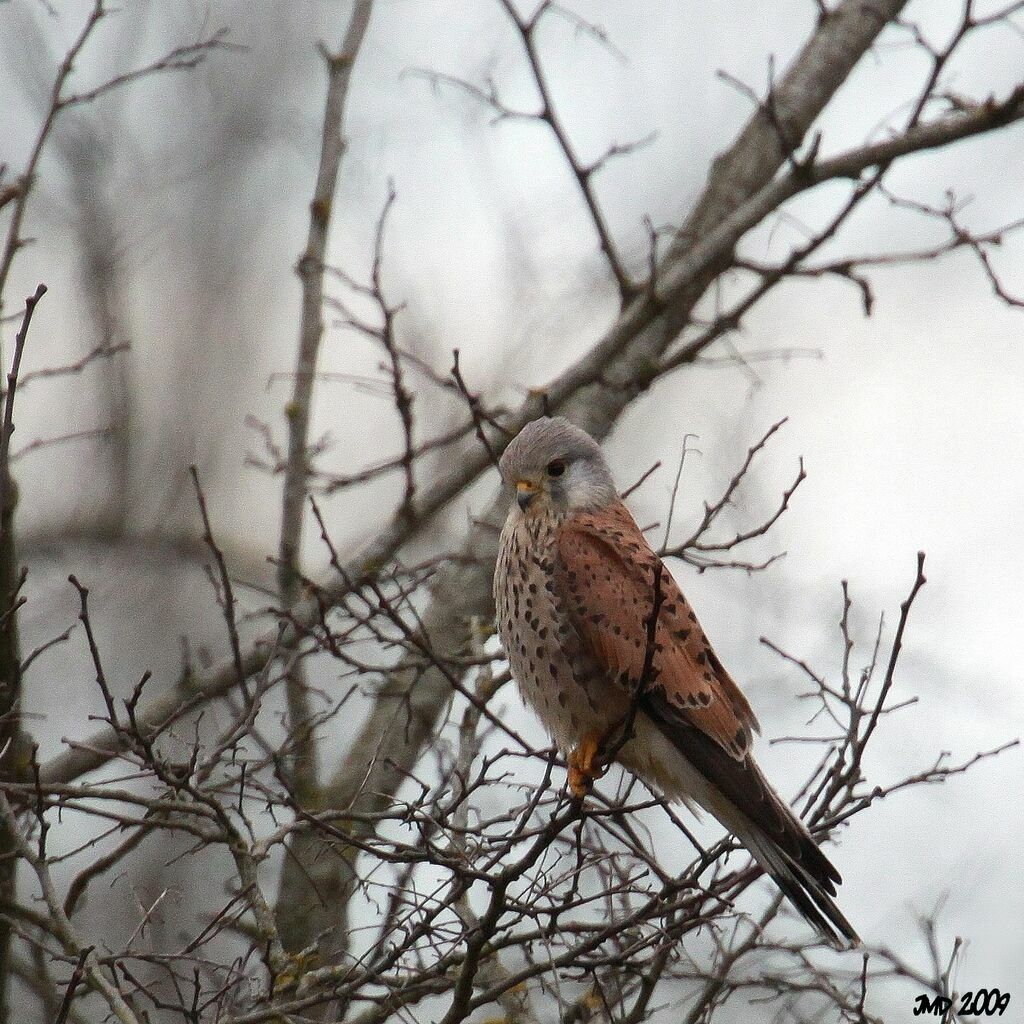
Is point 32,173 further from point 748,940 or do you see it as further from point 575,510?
point 748,940

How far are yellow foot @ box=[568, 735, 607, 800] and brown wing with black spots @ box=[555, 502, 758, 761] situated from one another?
181 millimetres

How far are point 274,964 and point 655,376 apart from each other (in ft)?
9.38

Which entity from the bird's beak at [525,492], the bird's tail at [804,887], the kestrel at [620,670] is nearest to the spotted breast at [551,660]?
the kestrel at [620,670]

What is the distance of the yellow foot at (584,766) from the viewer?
3348mm

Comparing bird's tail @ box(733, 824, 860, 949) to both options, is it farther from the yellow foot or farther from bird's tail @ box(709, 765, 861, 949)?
the yellow foot

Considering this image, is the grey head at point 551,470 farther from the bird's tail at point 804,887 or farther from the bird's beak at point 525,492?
the bird's tail at point 804,887

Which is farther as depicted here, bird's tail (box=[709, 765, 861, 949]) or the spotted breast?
the spotted breast

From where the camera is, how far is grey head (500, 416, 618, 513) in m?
3.81

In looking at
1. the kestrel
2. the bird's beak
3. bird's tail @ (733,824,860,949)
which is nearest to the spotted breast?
the kestrel

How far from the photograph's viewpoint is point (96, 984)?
2459 millimetres

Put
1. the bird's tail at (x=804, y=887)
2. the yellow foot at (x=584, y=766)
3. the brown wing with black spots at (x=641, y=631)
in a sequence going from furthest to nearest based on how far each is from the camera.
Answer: the brown wing with black spots at (x=641, y=631), the yellow foot at (x=584, y=766), the bird's tail at (x=804, y=887)

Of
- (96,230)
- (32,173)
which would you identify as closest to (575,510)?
(32,173)

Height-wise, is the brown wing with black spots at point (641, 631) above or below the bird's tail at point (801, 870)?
above

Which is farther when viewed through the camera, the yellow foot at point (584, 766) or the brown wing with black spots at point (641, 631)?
the brown wing with black spots at point (641, 631)
